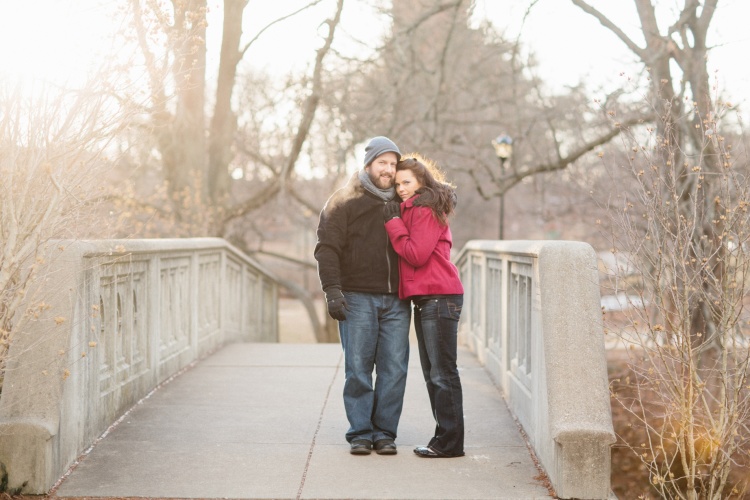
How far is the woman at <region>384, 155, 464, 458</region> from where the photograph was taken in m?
5.22

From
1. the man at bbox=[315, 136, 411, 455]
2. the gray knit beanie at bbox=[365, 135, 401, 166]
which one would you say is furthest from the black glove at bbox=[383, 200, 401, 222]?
the gray knit beanie at bbox=[365, 135, 401, 166]

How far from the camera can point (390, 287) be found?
5.43 m

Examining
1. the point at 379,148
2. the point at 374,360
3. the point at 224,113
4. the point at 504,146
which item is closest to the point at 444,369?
the point at 374,360

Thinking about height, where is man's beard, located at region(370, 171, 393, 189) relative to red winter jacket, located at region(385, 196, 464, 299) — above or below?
above

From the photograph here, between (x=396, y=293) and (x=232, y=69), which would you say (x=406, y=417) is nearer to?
(x=396, y=293)

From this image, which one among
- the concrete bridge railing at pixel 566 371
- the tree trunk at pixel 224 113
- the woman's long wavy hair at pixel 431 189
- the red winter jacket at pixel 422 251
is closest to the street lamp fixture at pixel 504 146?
the tree trunk at pixel 224 113

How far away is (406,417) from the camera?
644 cm

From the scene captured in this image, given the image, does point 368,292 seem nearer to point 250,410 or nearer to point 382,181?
point 382,181

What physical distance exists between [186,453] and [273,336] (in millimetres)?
14543

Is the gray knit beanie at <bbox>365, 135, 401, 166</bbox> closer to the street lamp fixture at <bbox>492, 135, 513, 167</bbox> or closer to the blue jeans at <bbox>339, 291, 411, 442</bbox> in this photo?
the blue jeans at <bbox>339, 291, 411, 442</bbox>

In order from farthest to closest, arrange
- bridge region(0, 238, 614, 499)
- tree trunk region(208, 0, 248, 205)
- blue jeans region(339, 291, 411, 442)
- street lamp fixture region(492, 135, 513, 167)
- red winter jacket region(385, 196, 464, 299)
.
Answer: street lamp fixture region(492, 135, 513, 167) → tree trunk region(208, 0, 248, 205) → blue jeans region(339, 291, 411, 442) → red winter jacket region(385, 196, 464, 299) → bridge region(0, 238, 614, 499)

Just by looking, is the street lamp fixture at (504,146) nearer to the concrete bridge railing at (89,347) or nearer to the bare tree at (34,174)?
the concrete bridge railing at (89,347)

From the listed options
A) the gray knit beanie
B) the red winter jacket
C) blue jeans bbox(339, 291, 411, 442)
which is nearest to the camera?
the red winter jacket

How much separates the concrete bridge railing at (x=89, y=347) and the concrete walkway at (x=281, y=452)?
0.70ft
